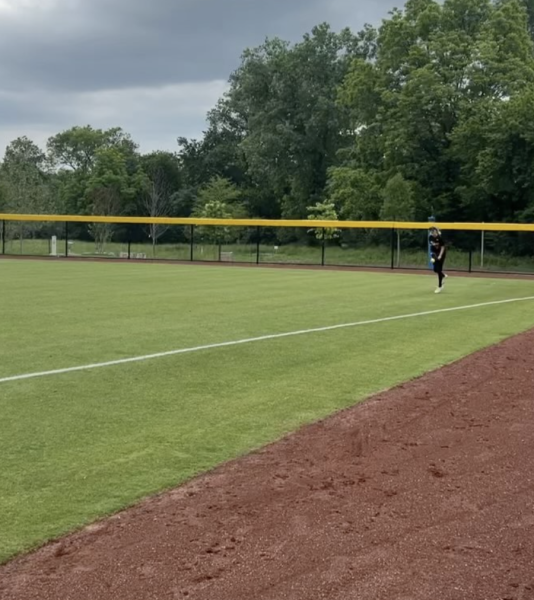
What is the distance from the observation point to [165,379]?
26.1ft

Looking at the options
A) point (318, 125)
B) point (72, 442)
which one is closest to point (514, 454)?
point (72, 442)

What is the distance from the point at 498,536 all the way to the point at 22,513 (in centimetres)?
290

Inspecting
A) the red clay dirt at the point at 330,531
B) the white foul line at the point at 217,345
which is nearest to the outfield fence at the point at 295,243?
the white foul line at the point at 217,345

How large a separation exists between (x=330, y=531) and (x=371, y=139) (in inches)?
2054

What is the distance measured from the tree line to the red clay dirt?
38601mm

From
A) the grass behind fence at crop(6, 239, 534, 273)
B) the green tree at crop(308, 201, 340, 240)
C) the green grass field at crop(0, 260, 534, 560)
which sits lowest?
the green grass field at crop(0, 260, 534, 560)

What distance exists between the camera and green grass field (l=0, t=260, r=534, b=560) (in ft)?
15.8

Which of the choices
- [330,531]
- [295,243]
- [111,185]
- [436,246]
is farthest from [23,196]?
[330,531]

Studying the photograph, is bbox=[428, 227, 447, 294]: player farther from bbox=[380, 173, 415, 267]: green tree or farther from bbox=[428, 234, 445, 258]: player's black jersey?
bbox=[380, 173, 415, 267]: green tree

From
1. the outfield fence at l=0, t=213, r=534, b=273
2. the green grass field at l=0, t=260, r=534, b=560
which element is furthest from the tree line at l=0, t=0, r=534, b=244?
the green grass field at l=0, t=260, r=534, b=560

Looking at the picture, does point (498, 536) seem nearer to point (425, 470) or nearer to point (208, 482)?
point (425, 470)

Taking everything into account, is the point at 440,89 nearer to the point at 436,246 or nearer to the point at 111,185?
the point at 436,246

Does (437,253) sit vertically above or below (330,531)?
above

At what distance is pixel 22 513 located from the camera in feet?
13.8
